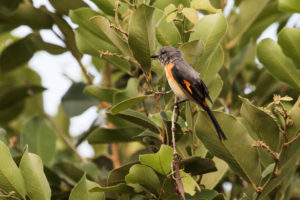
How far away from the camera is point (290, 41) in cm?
265

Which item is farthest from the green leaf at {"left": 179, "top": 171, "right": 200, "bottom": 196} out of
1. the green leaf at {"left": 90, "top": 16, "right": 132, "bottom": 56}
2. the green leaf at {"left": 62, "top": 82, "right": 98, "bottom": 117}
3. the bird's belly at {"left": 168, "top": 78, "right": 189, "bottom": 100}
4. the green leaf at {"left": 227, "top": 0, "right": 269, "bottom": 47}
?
the green leaf at {"left": 227, "top": 0, "right": 269, "bottom": 47}

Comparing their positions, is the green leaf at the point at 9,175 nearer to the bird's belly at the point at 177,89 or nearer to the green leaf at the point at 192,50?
the bird's belly at the point at 177,89

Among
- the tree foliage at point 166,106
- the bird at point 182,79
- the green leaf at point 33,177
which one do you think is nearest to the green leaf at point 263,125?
the tree foliage at point 166,106

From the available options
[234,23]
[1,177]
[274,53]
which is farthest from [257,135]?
[234,23]

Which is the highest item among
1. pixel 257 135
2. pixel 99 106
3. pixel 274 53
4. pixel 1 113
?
pixel 274 53

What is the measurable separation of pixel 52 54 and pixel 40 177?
157cm

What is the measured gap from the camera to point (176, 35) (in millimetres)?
2627

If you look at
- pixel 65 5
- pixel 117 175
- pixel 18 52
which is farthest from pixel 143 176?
pixel 18 52

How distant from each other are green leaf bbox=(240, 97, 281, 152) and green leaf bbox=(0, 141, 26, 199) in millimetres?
1134

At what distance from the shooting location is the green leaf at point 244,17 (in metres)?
3.56

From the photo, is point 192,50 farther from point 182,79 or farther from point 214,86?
point 214,86

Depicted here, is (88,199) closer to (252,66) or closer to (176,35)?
(176,35)

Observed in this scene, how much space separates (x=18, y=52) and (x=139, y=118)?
1769 mm

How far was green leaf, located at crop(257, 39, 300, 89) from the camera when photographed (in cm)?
280
